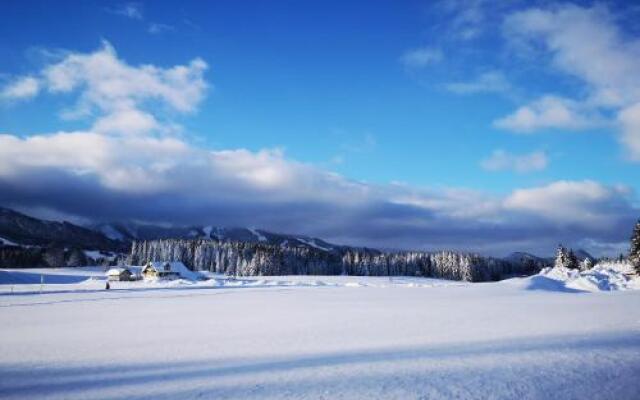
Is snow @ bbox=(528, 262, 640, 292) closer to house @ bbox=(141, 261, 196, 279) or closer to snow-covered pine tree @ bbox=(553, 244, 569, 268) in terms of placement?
snow-covered pine tree @ bbox=(553, 244, 569, 268)

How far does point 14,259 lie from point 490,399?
190361mm

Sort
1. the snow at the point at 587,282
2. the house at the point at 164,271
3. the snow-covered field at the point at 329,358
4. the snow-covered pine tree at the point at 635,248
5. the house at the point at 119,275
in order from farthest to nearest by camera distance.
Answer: the house at the point at 119,275
the house at the point at 164,271
the snow-covered pine tree at the point at 635,248
the snow at the point at 587,282
the snow-covered field at the point at 329,358

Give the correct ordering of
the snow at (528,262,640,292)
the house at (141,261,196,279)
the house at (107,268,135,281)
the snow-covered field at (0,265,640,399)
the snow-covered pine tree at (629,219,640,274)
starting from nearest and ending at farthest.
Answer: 1. the snow-covered field at (0,265,640,399)
2. the snow at (528,262,640,292)
3. the snow-covered pine tree at (629,219,640,274)
4. the house at (141,261,196,279)
5. the house at (107,268,135,281)

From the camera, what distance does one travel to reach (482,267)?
172 m

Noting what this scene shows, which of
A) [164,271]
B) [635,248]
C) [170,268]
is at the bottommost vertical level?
[164,271]

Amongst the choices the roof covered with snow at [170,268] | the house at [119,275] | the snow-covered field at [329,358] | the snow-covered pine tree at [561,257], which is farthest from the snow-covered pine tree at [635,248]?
the house at [119,275]

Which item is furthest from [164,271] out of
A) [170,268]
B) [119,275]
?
[119,275]

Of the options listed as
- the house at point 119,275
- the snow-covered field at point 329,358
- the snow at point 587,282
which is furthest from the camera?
the house at point 119,275

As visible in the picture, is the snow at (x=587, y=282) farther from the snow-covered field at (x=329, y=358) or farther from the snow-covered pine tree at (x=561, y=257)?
the snow-covered field at (x=329, y=358)

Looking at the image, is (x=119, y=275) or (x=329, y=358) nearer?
(x=329, y=358)

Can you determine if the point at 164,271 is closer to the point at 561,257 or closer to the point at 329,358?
the point at 561,257

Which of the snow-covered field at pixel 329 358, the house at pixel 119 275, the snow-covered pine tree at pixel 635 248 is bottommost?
the house at pixel 119 275

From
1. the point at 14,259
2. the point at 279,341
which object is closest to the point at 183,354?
the point at 279,341

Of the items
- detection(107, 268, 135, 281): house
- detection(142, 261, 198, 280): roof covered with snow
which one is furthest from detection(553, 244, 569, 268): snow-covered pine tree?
detection(107, 268, 135, 281): house
